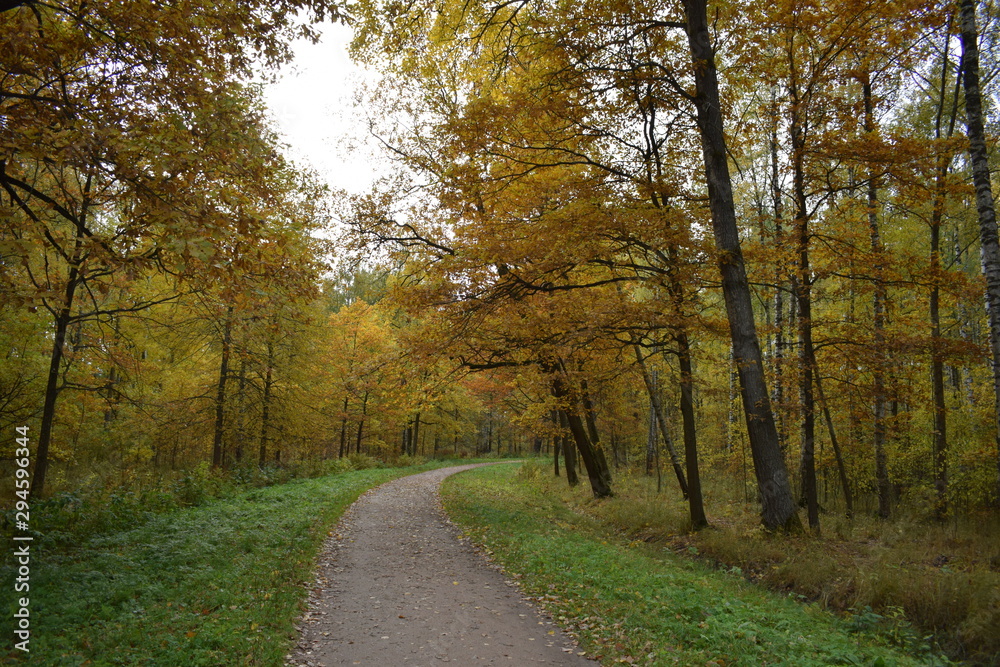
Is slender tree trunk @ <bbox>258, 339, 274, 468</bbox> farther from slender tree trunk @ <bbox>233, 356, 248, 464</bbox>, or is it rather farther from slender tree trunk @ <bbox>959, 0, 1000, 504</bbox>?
slender tree trunk @ <bbox>959, 0, 1000, 504</bbox>

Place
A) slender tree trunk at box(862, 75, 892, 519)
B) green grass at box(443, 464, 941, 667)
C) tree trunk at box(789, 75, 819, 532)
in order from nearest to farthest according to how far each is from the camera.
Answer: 1. green grass at box(443, 464, 941, 667)
2. slender tree trunk at box(862, 75, 892, 519)
3. tree trunk at box(789, 75, 819, 532)

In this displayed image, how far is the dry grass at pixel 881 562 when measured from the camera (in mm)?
5750

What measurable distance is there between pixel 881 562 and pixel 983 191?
620cm

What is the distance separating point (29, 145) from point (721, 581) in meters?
9.45

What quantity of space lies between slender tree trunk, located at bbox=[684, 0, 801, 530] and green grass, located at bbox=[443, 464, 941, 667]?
1589 mm

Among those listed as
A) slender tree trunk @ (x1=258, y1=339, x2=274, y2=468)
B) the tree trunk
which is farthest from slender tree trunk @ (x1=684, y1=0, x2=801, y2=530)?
slender tree trunk @ (x1=258, y1=339, x2=274, y2=468)

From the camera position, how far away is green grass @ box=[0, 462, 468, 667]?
15.0ft

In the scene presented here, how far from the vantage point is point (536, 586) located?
730 centimetres

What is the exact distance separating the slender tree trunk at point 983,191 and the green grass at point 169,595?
434 inches

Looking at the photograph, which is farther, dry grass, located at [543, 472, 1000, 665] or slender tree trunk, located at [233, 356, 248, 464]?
slender tree trunk, located at [233, 356, 248, 464]

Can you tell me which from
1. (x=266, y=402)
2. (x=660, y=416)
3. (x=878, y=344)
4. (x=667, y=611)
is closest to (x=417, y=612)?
(x=667, y=611)

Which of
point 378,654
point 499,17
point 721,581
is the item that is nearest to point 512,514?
point 721,581

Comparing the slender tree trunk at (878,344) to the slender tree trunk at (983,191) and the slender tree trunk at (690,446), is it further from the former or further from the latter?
the slender tree trunk at (690,446)

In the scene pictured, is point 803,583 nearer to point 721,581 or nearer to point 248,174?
point 721,581
